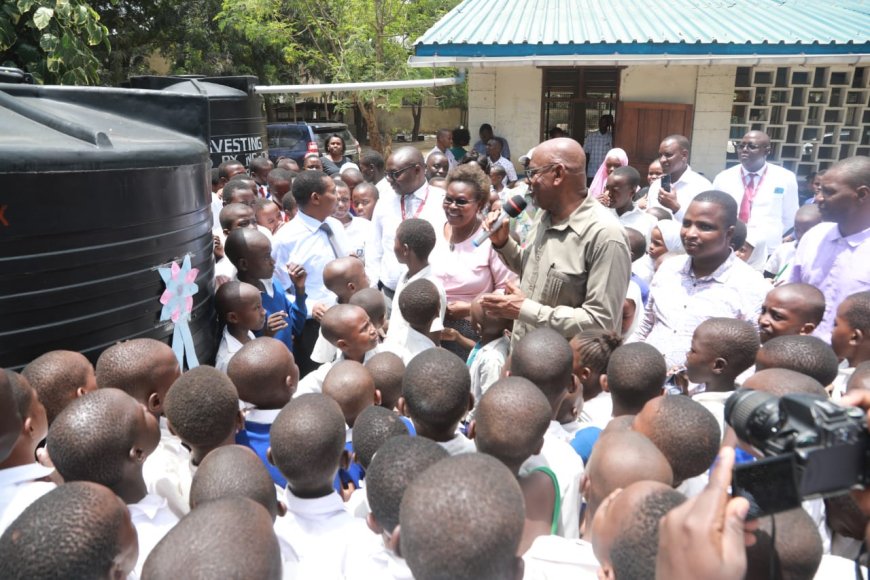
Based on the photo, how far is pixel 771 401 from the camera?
1.25 metres

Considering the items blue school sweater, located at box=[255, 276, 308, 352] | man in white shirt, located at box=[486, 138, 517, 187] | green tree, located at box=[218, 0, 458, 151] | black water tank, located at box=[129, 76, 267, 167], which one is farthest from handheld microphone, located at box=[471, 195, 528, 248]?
green tree, located at box=[218, 0, 458, 151]

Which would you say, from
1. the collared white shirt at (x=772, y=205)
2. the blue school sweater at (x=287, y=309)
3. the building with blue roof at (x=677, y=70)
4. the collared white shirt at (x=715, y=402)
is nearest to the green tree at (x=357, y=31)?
the building with blue roof at (x=677, y=70)

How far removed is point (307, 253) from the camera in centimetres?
379

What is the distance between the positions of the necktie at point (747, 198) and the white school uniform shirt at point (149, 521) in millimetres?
4959

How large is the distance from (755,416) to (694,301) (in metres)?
1.72

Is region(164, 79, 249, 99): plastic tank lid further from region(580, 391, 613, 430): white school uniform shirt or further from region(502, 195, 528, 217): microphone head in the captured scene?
region(580, 391, 613, 430): white school uniform shirt

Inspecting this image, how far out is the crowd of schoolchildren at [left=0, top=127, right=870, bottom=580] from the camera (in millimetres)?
1221

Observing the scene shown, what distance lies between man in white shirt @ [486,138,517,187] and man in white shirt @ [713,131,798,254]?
10.8 feet

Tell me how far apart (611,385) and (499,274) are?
1.19 m

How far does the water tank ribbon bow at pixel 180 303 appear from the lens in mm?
2357

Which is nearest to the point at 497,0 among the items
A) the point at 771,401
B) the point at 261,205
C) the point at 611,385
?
the point at 261,205

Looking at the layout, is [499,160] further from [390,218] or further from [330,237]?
[330,237]

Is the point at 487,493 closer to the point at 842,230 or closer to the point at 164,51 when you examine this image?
the point at 842,230

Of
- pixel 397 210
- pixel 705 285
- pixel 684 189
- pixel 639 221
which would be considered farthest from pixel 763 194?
pixel 397 210
